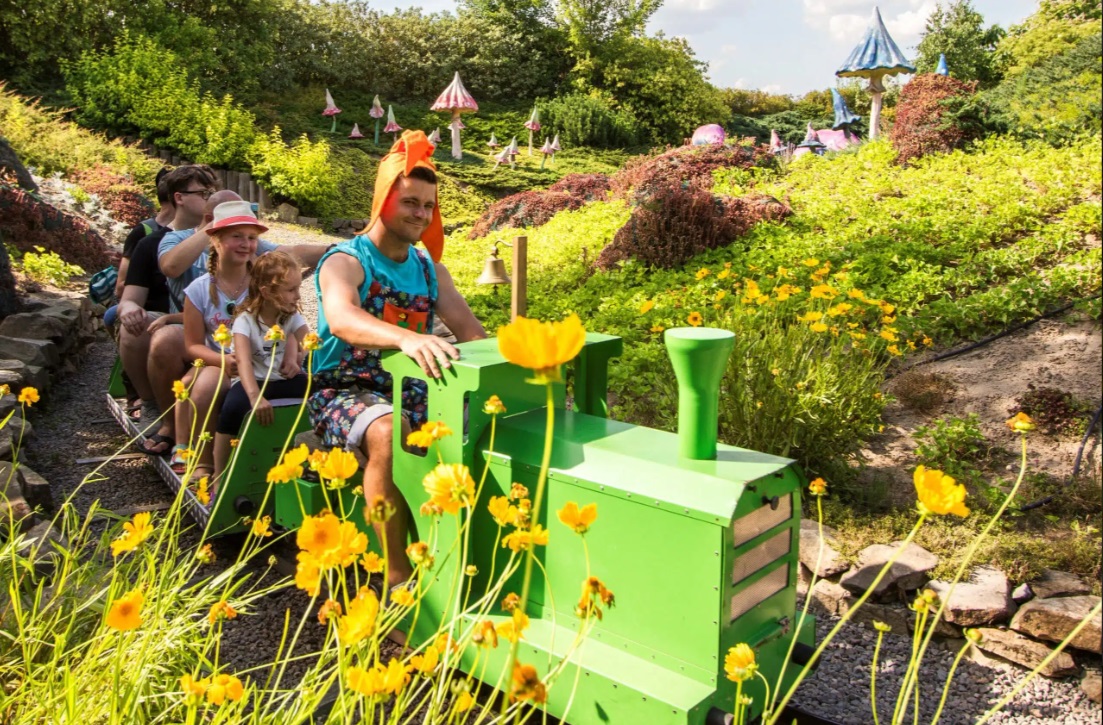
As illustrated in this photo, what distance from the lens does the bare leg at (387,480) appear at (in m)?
2.44

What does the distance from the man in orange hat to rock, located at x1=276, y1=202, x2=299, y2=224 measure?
13069 mm

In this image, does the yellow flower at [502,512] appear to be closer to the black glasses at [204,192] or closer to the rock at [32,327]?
the black glasses at [204,192]

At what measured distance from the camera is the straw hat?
3.60m

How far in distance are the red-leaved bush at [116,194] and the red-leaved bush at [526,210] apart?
4.37 meters

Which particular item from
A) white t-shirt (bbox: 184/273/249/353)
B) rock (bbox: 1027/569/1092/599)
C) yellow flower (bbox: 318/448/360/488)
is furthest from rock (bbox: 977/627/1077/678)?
white t-shirt (bbox: 184/273/249/353)

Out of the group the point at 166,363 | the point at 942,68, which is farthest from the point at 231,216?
the point at 942,68

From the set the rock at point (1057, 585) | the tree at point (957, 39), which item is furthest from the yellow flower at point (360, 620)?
the tree at point (957, 39)

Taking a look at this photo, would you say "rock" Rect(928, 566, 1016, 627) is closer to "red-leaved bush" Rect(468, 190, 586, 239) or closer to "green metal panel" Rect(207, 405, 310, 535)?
"green metal panel" Rect(207, 405, 310, 535)

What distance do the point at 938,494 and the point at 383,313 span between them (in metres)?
1.88

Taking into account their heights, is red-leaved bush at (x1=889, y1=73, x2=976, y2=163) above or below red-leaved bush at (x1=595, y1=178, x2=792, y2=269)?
above

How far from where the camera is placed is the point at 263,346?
344 cm

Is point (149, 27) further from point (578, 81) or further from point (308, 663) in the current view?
point (308, 663)

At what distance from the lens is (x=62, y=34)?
56.0 ft

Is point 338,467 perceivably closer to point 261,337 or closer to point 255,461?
point 255,461
